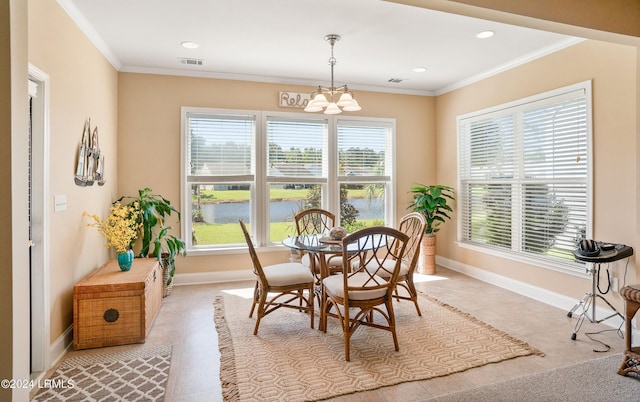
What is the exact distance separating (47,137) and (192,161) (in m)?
2.16

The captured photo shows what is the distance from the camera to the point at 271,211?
4.95m

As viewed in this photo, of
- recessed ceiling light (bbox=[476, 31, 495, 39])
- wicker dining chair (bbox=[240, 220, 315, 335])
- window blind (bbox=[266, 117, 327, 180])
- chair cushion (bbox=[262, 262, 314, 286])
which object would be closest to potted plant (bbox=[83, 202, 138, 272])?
wicker dining chair (bbox=[240, 220, 315, 335])

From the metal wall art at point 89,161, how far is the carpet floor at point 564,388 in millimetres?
3327

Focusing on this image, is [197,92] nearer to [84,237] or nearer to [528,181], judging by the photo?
[84,237]

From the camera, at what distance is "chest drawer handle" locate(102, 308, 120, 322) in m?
2.86

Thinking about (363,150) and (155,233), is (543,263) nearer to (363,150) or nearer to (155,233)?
(363,150)

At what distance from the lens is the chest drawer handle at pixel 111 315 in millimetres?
2857

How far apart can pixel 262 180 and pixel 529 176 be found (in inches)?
132

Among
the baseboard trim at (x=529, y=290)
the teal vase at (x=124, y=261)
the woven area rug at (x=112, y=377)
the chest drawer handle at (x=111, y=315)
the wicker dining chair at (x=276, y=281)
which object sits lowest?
the woven area rug at (x=112, y=377)

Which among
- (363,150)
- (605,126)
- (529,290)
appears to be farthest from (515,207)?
(363,150)

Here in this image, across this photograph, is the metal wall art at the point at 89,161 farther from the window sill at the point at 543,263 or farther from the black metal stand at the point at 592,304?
the window sill at the point at 543,263

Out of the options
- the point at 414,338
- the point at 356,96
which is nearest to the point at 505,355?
the point at 414,338

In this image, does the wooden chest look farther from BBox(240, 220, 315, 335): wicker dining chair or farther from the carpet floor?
the carpet floor

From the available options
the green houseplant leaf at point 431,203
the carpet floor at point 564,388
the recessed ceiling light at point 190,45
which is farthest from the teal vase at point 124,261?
the green houseplant leaf at point 431,203
